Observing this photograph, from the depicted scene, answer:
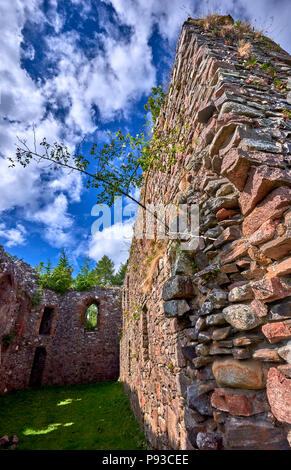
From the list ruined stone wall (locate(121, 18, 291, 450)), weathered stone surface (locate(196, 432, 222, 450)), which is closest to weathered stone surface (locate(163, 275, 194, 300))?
ruined stone wall (locate(121, 18, 291, 450))

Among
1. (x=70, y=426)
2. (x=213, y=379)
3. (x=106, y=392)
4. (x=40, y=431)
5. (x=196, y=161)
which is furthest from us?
(x=106, y=392)

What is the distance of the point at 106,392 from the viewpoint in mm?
10812

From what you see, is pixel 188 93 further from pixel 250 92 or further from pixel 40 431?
pixel 40 431

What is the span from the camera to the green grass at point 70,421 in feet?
16.9

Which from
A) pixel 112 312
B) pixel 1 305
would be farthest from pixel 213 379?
pixel 112 312

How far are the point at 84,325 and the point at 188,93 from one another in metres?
15.1

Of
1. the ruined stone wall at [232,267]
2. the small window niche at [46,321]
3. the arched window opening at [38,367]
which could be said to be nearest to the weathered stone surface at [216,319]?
the ruined stone wall at [232,267]

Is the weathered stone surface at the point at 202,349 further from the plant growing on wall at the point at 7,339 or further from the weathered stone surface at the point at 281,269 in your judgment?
the plant growing on wall at the point at 7,339

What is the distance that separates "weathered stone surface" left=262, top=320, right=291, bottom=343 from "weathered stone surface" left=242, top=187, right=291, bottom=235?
69 centimetres

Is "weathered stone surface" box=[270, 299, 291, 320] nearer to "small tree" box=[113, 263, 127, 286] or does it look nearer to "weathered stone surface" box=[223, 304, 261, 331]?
"weathered stone surface" box=[223, 304, 261, 331]

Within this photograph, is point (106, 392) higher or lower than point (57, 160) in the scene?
lower

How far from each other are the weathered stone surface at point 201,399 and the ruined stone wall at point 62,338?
11.7 m

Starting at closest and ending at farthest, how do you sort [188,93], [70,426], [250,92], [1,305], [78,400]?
[250,92]
[188,93]
[70,426]
[1,305]
[78,400]

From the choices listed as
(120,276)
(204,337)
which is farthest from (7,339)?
(120,276)
